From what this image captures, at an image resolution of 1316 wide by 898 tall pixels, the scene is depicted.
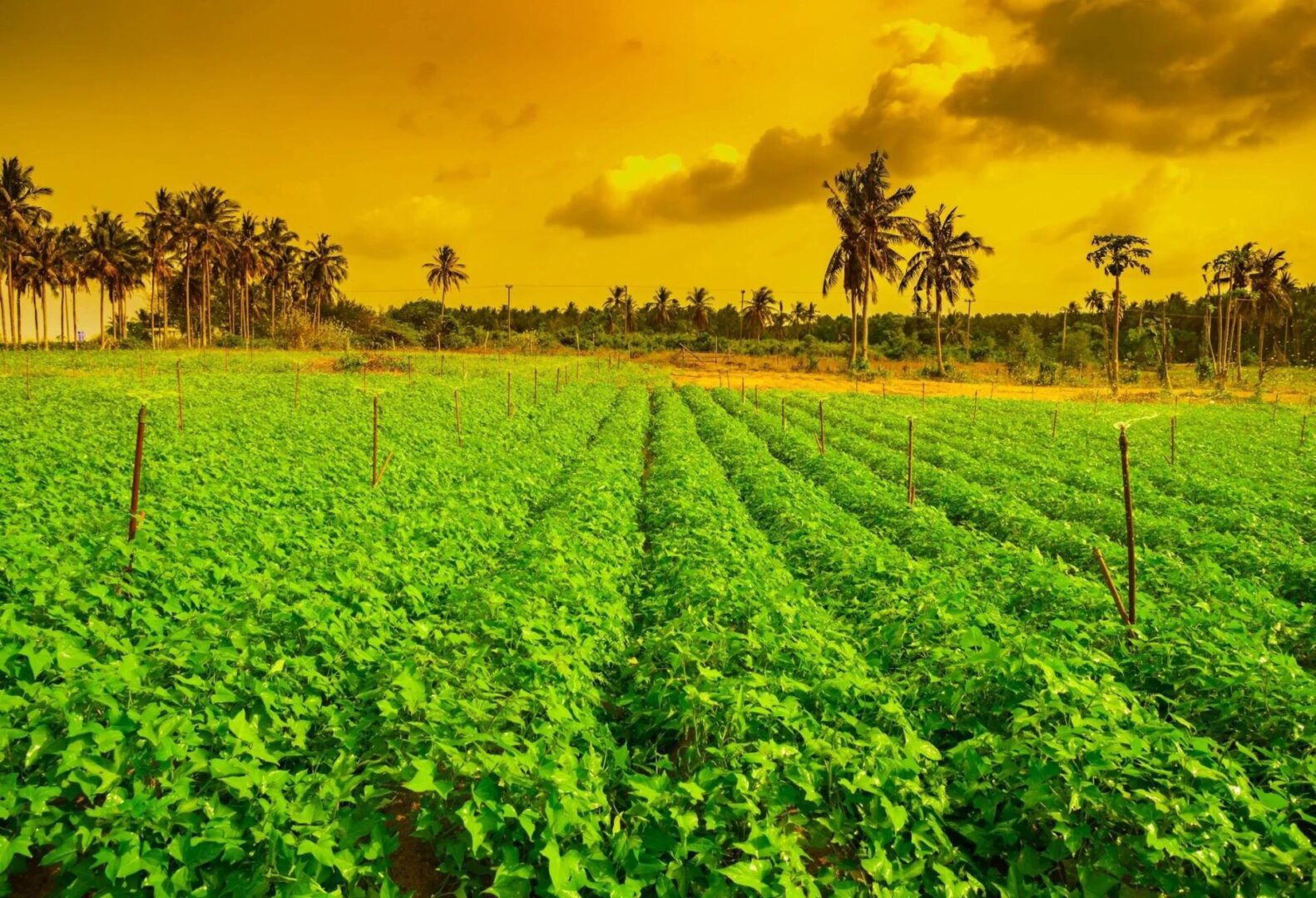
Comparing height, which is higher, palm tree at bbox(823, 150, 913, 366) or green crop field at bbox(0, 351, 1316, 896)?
palm tree at bbox(823, 150, 913, 366)

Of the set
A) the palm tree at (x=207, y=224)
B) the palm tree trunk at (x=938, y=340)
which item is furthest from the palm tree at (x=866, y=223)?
the palm tree at (x=207, y=224)

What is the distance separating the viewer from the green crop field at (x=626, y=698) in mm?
3461

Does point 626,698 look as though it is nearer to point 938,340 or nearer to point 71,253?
point 938,340

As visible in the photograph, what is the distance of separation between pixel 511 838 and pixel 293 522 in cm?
759

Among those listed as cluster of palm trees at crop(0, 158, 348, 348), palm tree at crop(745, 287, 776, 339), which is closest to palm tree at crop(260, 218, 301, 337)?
cluster of palm trees at crop(0, 158, 348, 348)

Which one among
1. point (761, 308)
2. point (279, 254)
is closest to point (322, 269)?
point (279, 254)

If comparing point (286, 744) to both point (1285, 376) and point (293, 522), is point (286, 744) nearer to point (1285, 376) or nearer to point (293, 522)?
point (293, 522)

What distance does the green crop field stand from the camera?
3461mm

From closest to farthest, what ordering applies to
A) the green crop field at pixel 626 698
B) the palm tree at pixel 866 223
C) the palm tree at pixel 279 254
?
1. the green crop field at pixel 626 698
2. the palm tree at pixel 866 223
3. the palm tree at pixel 279 254

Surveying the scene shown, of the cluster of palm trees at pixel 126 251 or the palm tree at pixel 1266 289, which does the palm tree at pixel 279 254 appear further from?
the palm tree at pixel 1266 289

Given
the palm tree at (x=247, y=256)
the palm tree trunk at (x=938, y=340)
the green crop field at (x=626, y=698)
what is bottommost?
the green crop field at (x=626, y=698)

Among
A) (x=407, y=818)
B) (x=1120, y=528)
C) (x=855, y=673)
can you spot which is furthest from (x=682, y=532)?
(x=1120, y=528)

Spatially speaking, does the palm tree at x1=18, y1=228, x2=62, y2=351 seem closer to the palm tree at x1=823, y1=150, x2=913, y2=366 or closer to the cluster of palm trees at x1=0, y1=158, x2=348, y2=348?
the cluster of palm trees at x1=0, y1=158, x2=348, y2=348

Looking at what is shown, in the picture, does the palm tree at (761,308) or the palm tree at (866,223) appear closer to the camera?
the palm tree at (866,223)
